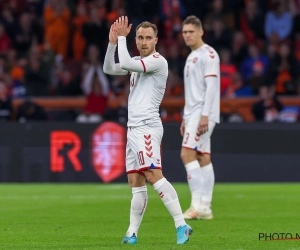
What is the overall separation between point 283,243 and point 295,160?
9280 mm

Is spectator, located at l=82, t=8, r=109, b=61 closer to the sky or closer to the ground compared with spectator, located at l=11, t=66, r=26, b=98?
closer to the sky

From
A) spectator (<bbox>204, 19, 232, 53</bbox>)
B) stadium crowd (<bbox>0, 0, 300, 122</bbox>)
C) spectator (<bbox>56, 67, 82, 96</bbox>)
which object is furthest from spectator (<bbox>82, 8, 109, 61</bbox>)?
spectator (<bbox>204, 19, 232, 53</bbox>)

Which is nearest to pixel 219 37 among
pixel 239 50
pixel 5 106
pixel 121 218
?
pixel 239 50

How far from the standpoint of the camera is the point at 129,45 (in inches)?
895

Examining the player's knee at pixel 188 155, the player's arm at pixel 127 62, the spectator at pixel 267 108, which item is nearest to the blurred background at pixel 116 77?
the spectator at pixel 267 108

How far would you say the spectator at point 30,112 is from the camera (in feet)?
64.6

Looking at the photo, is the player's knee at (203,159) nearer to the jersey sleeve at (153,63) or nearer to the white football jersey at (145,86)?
the white football jersey at (145,86)

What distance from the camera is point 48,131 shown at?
18391 mm

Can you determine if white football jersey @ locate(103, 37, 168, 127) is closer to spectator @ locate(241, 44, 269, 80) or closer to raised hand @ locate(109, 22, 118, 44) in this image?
raised hand @ locate(109, 22, 118, 44)

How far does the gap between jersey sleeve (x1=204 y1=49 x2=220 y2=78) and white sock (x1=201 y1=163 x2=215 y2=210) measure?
4.17 feet

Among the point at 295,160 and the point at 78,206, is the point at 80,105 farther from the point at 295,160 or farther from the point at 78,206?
the point at 78,206

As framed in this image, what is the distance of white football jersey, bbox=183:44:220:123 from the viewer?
11.9m

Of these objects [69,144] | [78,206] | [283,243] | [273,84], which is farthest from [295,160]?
[283,243]

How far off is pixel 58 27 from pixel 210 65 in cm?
1175
